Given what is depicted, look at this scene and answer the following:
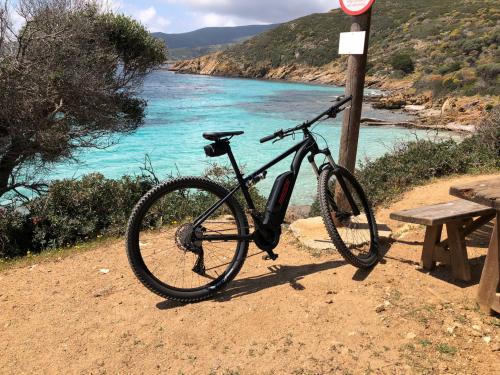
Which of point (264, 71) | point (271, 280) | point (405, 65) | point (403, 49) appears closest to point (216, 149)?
point (271, 280)

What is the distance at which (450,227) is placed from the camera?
3.66 meters

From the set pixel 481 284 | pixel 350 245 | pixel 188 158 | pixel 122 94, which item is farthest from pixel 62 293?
pixel 188 158

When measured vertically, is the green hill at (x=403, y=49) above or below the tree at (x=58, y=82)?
above

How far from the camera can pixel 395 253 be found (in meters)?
4.43

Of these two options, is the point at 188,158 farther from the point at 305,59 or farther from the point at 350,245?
the point at 305,59

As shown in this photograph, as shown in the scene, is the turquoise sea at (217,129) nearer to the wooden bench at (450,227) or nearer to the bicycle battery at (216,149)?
the wooden bench at (450,227)

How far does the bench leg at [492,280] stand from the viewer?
120 inches

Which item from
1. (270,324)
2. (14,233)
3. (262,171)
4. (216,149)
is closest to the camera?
(270,324)

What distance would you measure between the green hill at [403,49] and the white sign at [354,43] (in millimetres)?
26560

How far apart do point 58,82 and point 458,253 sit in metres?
7.94

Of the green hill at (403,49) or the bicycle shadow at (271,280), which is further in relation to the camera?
the green hill at (403,49)

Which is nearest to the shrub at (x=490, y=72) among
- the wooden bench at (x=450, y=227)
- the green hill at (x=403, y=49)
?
the green hill at (x=403, y=49)

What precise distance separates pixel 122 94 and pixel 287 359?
33.8 feet

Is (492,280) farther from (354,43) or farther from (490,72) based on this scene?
(490,72)
